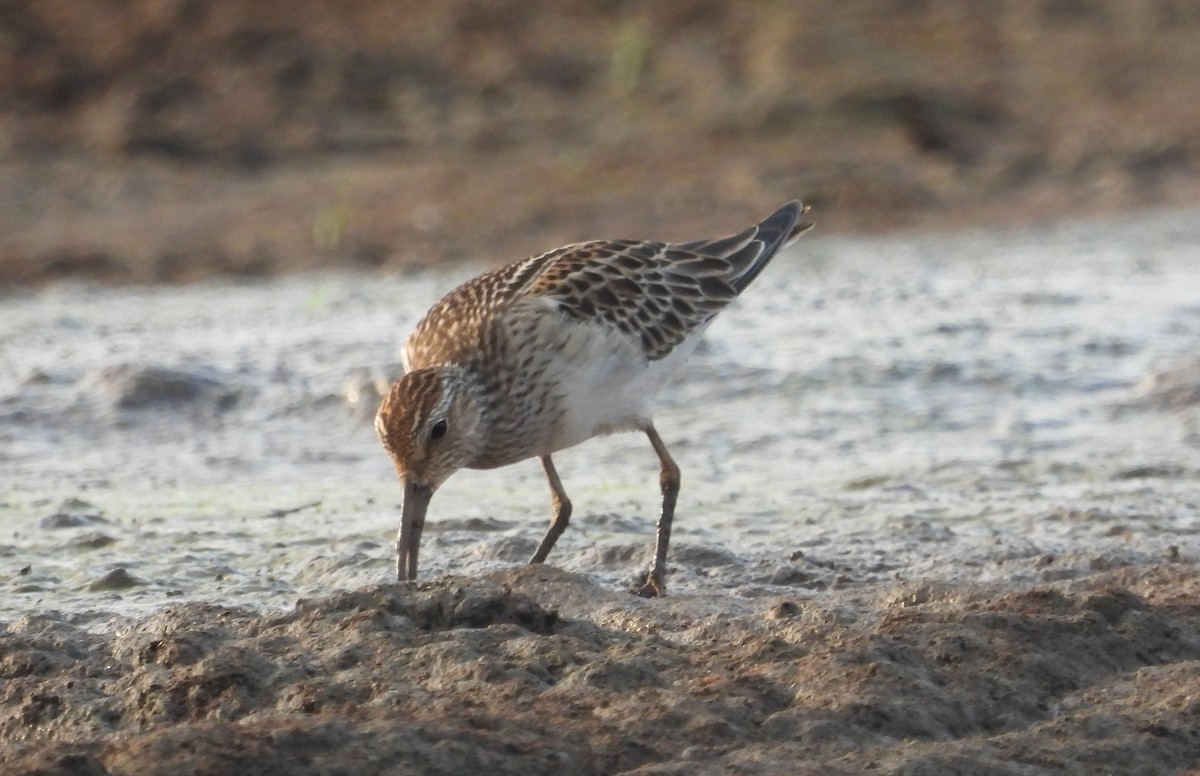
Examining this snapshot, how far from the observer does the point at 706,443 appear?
8.35m

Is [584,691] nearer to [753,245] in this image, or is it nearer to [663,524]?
[663,524]

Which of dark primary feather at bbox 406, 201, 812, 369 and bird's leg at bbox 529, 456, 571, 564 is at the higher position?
dark primary feather at bbox 406, 201, 812, 369

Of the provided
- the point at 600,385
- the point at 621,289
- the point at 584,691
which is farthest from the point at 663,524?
the point at 584,691

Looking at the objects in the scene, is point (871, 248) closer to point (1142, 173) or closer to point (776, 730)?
point (1142, 173)

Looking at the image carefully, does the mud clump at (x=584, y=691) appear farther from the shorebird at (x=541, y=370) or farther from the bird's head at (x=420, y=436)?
the shorebird at (x=541, y=370)

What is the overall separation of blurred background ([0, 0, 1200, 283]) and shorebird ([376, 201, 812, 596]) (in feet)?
15.4

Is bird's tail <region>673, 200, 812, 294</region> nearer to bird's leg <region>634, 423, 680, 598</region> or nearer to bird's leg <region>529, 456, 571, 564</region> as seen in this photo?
bird's leg <region>634, 423, 680, 598</region>

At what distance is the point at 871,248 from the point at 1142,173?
2734 mm

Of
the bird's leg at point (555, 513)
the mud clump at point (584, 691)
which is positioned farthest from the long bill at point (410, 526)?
the mud clump at point (584, 691)

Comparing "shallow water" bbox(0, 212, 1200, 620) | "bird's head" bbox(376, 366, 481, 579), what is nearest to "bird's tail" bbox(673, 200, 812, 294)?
"shallow water" bbox(0, 212, 1200, 620)

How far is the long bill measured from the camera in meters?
6.04

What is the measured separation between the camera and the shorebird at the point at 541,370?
625 cm

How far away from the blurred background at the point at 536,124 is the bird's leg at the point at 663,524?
502 centimetres

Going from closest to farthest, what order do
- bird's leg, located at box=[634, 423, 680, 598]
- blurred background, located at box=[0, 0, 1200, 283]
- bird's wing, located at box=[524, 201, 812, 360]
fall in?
bird's leg, located at box=[634, 423, 680, 598], bird's wing, located at box=[524, 201, 812, 360], blurred background, located at box=[0, 0, 1200, 283]
